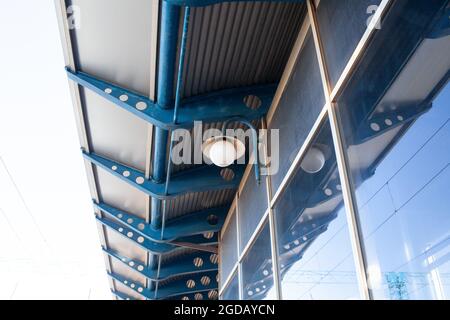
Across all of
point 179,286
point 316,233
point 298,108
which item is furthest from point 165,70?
point 179,286

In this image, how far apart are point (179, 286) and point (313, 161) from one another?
9.53 m

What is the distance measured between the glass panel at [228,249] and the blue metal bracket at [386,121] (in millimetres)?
4525

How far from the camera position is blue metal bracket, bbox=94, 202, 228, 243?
26.0 feet

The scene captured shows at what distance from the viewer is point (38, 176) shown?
Result: 848 cm

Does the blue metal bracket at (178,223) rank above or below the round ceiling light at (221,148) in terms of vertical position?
above

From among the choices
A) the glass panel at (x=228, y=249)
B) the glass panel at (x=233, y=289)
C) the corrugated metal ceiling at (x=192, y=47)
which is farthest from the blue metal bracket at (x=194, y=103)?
the glass panel at (x=233, y=289)

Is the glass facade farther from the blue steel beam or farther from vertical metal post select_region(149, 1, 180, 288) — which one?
the blue steel beam

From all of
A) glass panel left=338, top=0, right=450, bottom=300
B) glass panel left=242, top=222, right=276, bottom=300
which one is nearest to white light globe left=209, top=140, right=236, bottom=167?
glass panel left=242, top=222, right=276, bottom=300

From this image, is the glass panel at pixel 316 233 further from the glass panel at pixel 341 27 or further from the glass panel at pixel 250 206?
the glass panel at pixel 250 206

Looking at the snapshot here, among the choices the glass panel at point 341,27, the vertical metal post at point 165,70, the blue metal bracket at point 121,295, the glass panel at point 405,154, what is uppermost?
the blue metal bracket at point 121,295

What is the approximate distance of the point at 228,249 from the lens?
24.6ft

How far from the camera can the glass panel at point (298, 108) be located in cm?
336

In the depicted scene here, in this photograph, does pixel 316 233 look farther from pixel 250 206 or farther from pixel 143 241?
pixel 143 241
